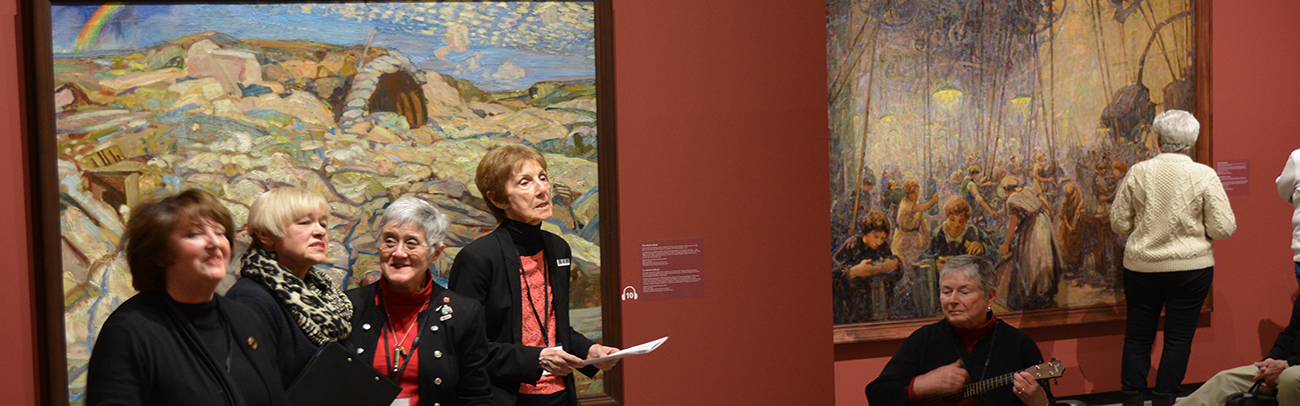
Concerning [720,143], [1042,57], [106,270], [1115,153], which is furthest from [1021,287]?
[106,270]

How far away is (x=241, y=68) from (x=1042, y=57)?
15.5 feet

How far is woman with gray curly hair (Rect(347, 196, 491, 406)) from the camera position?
8.93ft

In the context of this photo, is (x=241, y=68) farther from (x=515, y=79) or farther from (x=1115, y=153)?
(x=1115, y=153)

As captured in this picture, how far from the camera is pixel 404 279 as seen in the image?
2730 mm

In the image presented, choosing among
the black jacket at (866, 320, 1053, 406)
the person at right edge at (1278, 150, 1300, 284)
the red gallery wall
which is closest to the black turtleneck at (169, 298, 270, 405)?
the red gallery wall

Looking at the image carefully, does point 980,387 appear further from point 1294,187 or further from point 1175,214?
point 1294,187

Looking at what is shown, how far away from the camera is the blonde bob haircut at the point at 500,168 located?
3.06 metres

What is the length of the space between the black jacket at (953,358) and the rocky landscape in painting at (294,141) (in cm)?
126

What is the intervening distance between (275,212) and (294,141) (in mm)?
1227

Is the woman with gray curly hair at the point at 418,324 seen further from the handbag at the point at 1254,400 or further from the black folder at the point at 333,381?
the handbag at the point at 1254,400

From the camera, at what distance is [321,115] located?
3.73 metres

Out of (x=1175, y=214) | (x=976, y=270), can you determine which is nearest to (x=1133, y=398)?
(x=1175, y=214)

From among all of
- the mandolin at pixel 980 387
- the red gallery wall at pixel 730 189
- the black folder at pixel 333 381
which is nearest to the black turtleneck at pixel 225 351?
the black folder at pixel 333 381

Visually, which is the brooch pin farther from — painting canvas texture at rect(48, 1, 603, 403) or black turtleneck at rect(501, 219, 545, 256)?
painting canvas texture at rect(48, 1, 603, 403)
